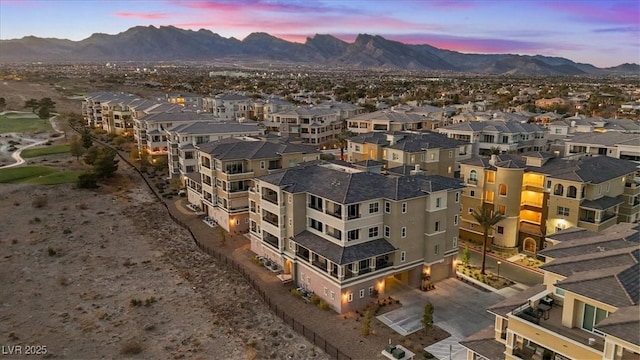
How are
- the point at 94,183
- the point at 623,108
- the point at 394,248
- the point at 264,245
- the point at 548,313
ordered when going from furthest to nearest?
the point at 623,108 < the point at 94,183 < the point at 264,245 < the point at 394,248 < the point at 548,313

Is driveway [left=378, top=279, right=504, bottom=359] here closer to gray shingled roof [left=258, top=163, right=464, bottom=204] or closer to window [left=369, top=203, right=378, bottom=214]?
window [left=369, top=203, right=378, bottom=214]

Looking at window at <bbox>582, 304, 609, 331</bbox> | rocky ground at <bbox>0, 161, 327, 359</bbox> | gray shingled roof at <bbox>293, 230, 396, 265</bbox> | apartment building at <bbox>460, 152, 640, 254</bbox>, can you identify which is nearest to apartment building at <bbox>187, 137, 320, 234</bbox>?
rocky ground at <bbox>0, 161, 327, 359</bbox>

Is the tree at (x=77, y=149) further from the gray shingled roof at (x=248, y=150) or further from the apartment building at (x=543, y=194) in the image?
the apartment building at (x=543, y=194)

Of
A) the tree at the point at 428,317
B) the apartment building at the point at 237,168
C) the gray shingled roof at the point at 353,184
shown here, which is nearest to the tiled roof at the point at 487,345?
the tree at the point at 428,317

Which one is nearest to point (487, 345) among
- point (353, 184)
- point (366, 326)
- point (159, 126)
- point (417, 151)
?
point (366, 326)

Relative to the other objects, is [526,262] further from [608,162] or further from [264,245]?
[264,245]

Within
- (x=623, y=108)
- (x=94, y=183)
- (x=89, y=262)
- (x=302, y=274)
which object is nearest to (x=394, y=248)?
(x=302, y=274)

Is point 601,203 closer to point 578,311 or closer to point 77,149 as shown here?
point 578,311
